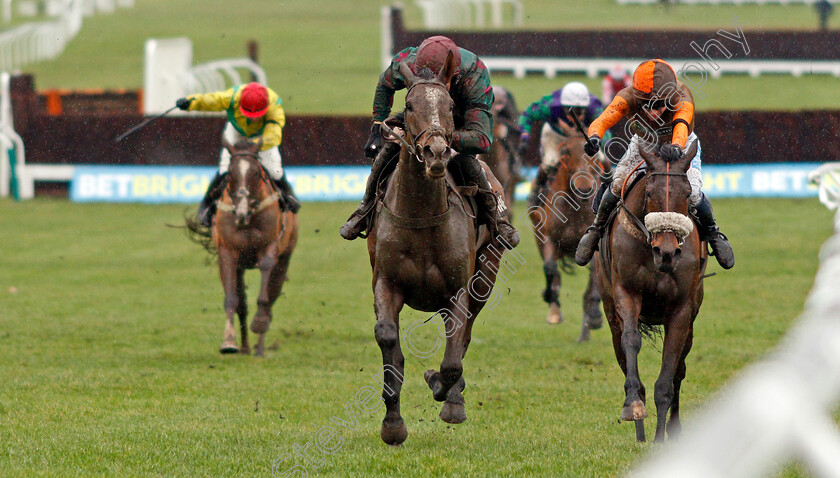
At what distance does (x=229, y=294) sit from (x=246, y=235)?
0.60 m

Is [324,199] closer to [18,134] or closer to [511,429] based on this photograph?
[18,134]

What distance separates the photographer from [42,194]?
22.5 meters

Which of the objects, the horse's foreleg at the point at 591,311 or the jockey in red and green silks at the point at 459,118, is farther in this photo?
the horse's foreleg at the point at 591,311

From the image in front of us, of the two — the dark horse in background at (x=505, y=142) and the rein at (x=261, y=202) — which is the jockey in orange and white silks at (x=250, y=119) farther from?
the dark horse in background at (x=505, y=142)

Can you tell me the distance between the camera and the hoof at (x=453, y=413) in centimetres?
693

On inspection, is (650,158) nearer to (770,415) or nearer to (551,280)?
(770,415)

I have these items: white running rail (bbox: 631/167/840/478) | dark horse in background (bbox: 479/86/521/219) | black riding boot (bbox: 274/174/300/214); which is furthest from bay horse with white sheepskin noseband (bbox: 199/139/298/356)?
white running rail (bbox: 631/167/840/478)

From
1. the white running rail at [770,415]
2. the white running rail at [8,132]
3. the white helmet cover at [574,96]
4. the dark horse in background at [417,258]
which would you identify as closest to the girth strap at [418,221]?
the dark horse in background at [417,258]

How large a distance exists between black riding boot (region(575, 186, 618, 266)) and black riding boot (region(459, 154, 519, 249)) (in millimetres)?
601

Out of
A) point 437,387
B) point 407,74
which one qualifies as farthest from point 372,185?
point 437,387

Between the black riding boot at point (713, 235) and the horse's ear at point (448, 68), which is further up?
the horse's ear at point (448, 68)

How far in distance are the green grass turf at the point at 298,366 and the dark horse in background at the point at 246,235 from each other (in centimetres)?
47

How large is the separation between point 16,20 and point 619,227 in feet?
154

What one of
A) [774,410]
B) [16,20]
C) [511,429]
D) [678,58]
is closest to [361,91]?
[678,58]
